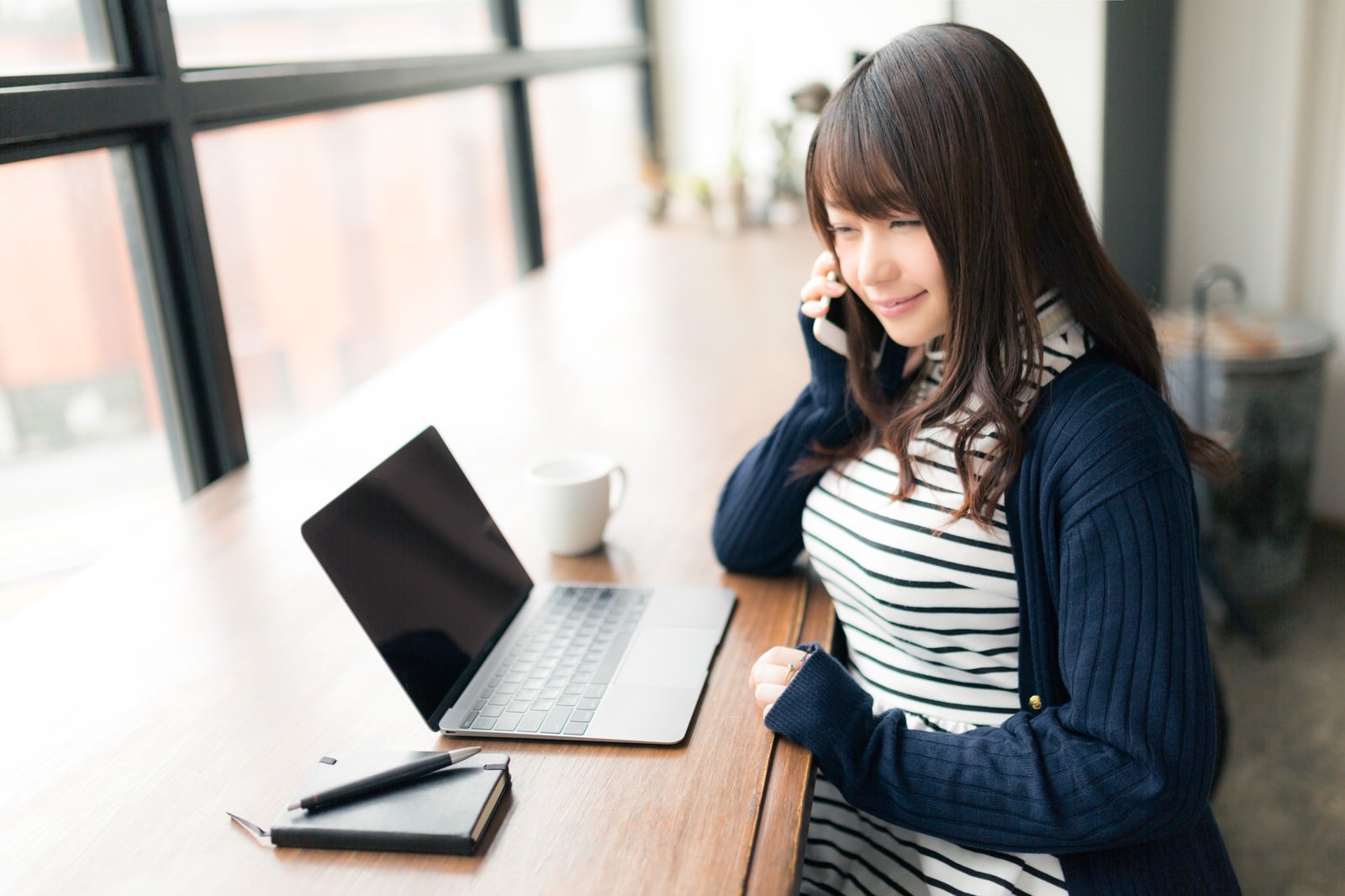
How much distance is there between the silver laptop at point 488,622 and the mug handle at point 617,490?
0.14m

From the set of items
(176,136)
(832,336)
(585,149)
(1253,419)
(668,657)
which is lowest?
(1253,419)

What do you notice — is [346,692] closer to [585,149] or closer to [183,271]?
[183,271]

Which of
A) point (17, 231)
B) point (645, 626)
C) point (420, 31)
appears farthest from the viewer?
point (420, 31)

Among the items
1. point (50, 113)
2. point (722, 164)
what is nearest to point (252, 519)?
point (50, 113)

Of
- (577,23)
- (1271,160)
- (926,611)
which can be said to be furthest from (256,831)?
(577,23)

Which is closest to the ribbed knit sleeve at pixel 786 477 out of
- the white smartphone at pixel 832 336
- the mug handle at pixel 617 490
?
the white smartphone at pixel 832 336

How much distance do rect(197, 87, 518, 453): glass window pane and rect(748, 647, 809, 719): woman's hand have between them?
89 cm

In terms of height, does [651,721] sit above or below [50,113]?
below

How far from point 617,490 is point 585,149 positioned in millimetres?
2129

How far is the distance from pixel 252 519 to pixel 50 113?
481 mm

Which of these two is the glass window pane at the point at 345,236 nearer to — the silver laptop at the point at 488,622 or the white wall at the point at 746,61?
the silver laptop at the point at 488,622

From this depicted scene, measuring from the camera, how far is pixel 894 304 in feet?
3.24

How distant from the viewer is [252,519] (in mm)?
1307

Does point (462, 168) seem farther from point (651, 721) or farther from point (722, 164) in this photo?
point (651, 721)
